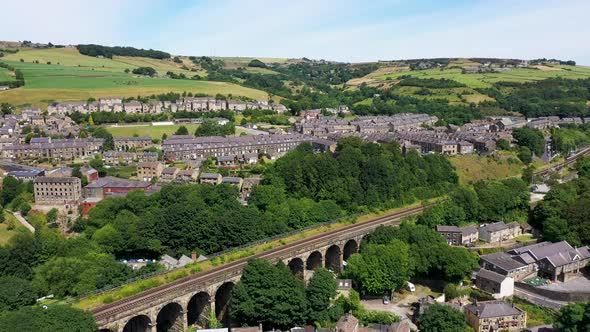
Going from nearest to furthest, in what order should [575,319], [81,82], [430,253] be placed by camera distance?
[575,319] < [430,253] < [81,82]

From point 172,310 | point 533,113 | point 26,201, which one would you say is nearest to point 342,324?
point 172,310

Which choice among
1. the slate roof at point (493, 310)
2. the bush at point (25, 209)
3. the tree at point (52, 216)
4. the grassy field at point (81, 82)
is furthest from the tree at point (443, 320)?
the grassy field at point (81, 82)

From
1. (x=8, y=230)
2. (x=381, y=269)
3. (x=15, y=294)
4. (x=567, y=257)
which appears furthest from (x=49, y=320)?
(x=567, y=257)

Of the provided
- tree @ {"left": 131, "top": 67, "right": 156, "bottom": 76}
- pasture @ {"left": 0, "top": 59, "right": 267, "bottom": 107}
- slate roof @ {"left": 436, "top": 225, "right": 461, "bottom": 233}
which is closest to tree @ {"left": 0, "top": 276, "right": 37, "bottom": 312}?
slate roof @ {"left": 436, "top": 225, "right": 461, "bottom": 233}

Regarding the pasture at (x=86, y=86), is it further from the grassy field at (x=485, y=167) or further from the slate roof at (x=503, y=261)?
the slate roof at (x=503, y=261)

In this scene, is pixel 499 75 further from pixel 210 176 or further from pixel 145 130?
pixel 210 176

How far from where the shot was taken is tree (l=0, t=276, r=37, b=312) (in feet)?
105

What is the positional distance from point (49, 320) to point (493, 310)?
27112 mm

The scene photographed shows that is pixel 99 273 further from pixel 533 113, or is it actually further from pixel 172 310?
pixel 533 113

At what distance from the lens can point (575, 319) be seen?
3020 centimetres

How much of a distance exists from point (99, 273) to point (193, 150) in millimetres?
40106

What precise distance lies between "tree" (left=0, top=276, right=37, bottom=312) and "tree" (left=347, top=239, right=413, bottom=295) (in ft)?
74.5

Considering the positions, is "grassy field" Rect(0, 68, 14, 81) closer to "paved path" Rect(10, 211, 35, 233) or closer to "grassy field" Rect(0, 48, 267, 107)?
"grassy field" Rect(0, 48, 267, 107)

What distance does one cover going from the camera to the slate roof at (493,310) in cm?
Result: 3378
